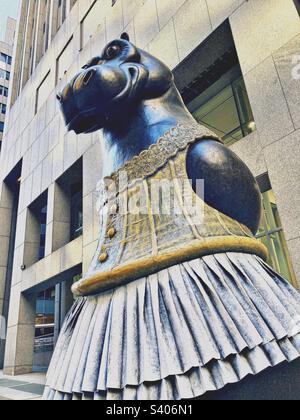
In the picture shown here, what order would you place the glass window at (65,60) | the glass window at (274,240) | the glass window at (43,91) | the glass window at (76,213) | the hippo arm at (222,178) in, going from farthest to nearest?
the glass window at (76,213) → the glass window at (43,91) → the glass window at (65,60) → the glass window at (274,240) → the hippo arm at (222,178)

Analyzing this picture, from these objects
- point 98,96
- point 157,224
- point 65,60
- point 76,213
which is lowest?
point 157,224

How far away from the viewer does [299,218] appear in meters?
4.24

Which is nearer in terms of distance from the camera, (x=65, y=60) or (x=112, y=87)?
(x=112, y=87)

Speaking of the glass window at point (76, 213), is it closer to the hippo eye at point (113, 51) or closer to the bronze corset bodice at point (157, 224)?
the hippo eye at point (113, 51)

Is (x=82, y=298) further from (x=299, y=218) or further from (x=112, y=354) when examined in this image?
(x=299, y=218)

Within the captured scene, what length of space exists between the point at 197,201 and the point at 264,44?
5.06 m

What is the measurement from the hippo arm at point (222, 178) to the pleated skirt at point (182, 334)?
0.25m

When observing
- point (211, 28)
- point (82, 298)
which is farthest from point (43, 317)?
point (82, 298)

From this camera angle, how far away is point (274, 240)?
22.3ft

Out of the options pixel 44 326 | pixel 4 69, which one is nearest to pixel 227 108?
pixel 44 326

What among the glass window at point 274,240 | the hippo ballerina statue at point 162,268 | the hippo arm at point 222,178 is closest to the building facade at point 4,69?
the glass window at point 274,240

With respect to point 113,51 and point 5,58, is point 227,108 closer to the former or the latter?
point 113,51

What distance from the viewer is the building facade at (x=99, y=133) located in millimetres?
4844

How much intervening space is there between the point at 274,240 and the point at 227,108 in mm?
4163
